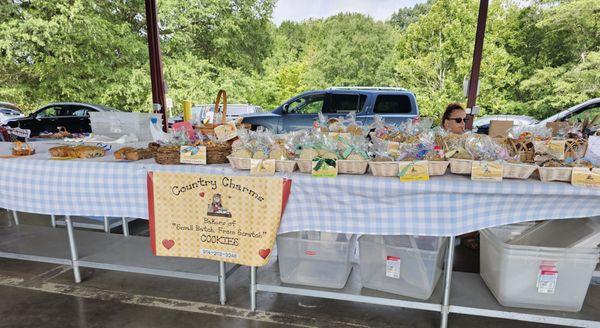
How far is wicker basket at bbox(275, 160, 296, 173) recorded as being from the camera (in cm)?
190

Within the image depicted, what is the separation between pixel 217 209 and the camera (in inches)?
75.9

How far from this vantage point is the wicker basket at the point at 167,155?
6.72 feet

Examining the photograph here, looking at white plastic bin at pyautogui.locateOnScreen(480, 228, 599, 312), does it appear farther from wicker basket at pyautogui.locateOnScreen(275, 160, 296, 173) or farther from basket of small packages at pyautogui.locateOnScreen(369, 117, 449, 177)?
wicker basket at pyautogui.locateOnScreen(275, 160, 296, 173)

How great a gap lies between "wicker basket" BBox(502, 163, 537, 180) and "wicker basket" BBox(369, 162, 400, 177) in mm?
526

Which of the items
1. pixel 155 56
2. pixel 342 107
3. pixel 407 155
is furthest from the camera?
pixel 342 107

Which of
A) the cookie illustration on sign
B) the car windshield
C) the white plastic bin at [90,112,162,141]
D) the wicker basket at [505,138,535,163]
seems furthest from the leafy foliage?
the wicker basket at [505,138,535,163]

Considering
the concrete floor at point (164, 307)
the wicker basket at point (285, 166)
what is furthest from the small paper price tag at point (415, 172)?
the concrete floor at point (164, 307)

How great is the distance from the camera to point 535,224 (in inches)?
81.9

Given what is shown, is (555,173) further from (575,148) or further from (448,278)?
(448,278)

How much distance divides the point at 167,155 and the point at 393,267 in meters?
1.48

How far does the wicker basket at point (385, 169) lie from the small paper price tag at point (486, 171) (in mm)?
375

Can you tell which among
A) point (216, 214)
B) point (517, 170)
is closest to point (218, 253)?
point (216, 214)

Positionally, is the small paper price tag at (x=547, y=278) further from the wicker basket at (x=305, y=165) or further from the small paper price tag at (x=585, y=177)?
the wicker basket at (x=305, y=165)

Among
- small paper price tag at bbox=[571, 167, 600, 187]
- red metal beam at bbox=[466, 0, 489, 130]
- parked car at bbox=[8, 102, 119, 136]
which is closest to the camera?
small paper price tag at bbox=[571, 167, 600, 187]
